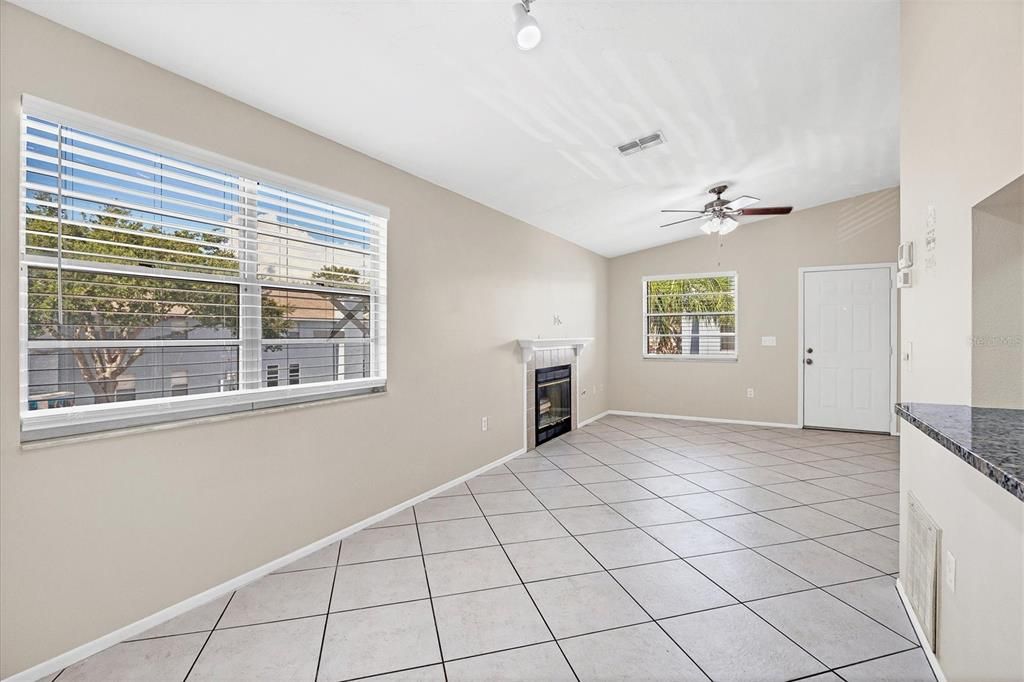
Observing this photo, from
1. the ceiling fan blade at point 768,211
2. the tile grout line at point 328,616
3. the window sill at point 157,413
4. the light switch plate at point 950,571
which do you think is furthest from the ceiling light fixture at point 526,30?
the ceiling fan blade at point 768,211

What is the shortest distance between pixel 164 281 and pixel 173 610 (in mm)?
1473

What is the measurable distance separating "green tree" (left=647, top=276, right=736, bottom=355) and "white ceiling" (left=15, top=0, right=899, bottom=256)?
264cm

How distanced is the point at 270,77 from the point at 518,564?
275cm

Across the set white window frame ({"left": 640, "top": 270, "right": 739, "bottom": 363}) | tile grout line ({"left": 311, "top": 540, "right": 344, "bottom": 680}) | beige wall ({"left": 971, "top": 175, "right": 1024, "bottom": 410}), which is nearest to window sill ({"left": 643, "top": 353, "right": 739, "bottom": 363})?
white window frame ({"left": 640, "top": 270, "right": 739, "bottom": 363})

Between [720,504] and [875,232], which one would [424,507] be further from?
[875,232]

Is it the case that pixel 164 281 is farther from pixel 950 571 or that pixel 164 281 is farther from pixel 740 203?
pixel 740 203

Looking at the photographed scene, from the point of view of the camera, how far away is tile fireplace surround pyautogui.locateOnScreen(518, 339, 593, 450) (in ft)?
15.9

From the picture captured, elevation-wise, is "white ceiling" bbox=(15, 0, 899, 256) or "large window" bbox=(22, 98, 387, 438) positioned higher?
"white ceiling" bbox=(15, 0, 899, 256)

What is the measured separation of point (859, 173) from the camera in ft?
15.5

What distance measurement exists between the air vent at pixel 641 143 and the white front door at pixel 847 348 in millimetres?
3819

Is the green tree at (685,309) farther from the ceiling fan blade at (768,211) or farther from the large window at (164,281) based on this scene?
the large window at (164,281)

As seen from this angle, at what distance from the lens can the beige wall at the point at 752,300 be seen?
566 centimetres

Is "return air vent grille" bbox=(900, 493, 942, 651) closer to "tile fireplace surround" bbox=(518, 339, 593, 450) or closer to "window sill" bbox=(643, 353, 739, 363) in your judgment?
"tile fireplace surround" bbox=(518, 339, 593, 450)

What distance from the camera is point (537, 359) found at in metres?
5.08
